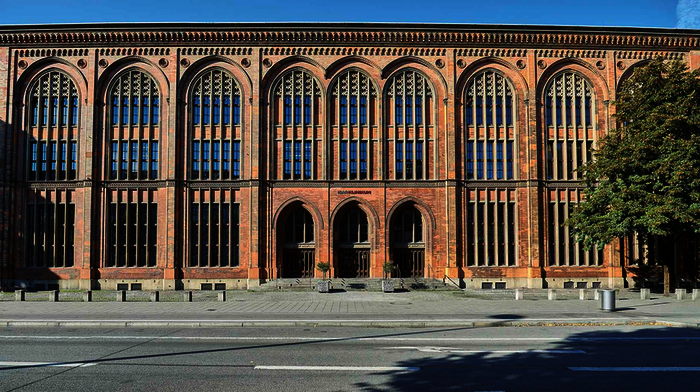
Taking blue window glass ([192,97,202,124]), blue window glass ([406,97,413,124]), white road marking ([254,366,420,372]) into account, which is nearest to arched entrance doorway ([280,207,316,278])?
blue window glass ([192,97,202,124])

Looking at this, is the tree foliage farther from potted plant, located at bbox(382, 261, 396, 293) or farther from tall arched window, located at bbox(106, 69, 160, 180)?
tall arched window, located at bbox(106, 69, 160, 180)

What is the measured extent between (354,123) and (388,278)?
10.6 metres

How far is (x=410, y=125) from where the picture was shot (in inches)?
1353

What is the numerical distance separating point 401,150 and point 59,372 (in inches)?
1065

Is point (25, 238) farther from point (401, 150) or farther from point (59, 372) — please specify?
point (59, 372)

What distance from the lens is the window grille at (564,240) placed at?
33531mm

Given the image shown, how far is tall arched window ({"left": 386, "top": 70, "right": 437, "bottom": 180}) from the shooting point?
34031 millimetres

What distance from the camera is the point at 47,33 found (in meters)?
33.2

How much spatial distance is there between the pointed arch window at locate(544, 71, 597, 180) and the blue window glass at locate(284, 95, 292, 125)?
17328 millimetres

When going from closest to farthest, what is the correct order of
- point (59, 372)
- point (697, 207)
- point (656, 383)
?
point (656, 383) → point (59, 372) → point (697, 207)

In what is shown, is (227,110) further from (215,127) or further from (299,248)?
(299,248)

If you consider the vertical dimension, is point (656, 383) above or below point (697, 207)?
below

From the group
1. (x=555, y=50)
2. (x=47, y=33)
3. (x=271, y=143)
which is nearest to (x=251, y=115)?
(x=271, y=143)

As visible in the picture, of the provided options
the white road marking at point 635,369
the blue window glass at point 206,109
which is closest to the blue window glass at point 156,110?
the blue window glass at point 206,109
